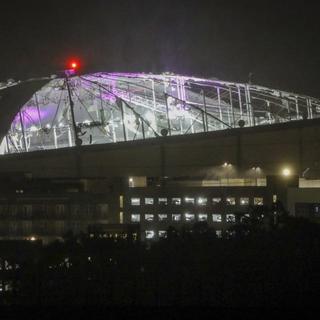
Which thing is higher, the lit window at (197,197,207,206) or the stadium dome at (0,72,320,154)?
the stadium dome at (0,72,320,154)

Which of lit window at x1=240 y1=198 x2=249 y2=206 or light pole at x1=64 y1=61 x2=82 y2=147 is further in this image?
light pole at x1=64 y1=61 x2=82 y2=147

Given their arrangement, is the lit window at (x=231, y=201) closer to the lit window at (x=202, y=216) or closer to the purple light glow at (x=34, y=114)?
the lit window at (x=202, y=216)

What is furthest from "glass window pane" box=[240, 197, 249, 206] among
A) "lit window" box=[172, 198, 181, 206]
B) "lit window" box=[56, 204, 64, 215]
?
"lit window" box=[56, 204, 64, 215]

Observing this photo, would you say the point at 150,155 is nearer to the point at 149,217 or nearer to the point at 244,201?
the point at 149,217

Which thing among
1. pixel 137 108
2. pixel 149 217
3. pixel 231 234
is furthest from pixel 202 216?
pixel 137 108

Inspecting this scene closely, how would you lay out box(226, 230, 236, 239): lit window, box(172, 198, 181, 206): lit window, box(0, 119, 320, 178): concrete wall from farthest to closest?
box(0, 119, 320, 178): concrete wall
box(172, 198, 181, 206): lit window
box(226, 230, 236, 239): lit window

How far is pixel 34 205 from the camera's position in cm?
1042

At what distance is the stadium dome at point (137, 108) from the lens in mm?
16453

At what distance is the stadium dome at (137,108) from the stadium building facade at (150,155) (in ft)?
0.10

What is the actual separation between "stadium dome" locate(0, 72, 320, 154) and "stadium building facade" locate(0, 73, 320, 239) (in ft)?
0.10

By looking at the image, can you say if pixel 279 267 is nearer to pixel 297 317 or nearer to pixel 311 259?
pixel 311 259

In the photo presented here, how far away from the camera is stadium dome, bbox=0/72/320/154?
54.0ft

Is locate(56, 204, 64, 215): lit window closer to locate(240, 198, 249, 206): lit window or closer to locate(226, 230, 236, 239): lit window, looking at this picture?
locate(240, 198, 249, 206): lit window

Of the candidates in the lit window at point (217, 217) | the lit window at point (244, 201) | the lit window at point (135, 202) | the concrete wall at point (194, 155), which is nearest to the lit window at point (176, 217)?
the lit window at point (217, 217)
